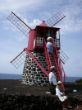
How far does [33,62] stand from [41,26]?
3578mm

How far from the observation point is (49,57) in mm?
32969

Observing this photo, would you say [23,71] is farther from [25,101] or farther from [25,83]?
[25,101]

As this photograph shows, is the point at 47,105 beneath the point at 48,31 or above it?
beneath

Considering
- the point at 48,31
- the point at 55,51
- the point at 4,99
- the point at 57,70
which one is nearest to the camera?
the point at 4,99

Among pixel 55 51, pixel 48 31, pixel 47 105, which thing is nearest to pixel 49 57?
pixel 55 51

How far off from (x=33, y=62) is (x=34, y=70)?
0.80 metres

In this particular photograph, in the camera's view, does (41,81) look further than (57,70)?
Yes

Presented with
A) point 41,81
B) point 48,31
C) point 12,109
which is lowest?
point 12,109

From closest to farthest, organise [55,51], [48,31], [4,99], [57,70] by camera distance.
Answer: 1. [4,99]
2. [57,70]
3. [55,51]
4. [48,31]

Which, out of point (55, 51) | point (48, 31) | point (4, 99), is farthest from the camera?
point (48, 31)

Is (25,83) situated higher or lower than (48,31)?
lower

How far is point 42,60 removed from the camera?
35.1 meters

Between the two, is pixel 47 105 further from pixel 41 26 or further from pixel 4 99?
pixel 41 26

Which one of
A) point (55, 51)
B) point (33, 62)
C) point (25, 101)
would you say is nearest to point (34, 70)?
point (33, 62)
